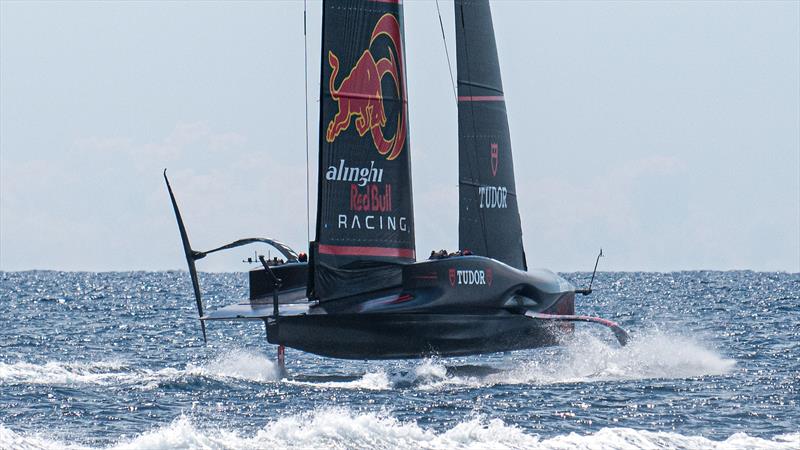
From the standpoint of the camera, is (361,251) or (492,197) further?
(492,197)

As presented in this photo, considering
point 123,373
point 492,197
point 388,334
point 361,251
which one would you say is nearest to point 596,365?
point 492,197

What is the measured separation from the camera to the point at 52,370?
94.1 feet

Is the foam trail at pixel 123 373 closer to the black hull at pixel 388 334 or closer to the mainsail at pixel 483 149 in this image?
the black hull at pixel 388 334

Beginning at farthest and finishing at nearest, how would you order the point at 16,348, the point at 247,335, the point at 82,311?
the point at 82,311, the point at 247,335, the point at 16,348

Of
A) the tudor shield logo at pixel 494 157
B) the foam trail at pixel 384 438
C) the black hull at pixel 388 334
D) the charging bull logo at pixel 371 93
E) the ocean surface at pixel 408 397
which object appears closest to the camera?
the foam trail at pixel 384 438

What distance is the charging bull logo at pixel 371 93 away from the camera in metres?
27.5

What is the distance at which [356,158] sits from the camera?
90.5 feet

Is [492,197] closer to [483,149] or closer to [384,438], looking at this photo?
[483,149]

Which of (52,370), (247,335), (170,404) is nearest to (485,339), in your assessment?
(170,404)

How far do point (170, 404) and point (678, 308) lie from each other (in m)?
42.7

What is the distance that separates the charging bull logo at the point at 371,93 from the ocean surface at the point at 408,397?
4658 millimetres

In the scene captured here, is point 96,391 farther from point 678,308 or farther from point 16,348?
point 678,308

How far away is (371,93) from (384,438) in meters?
9.75

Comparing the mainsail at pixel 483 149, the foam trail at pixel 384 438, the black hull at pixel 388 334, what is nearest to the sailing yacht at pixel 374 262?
the black hull at pixel 388 334
